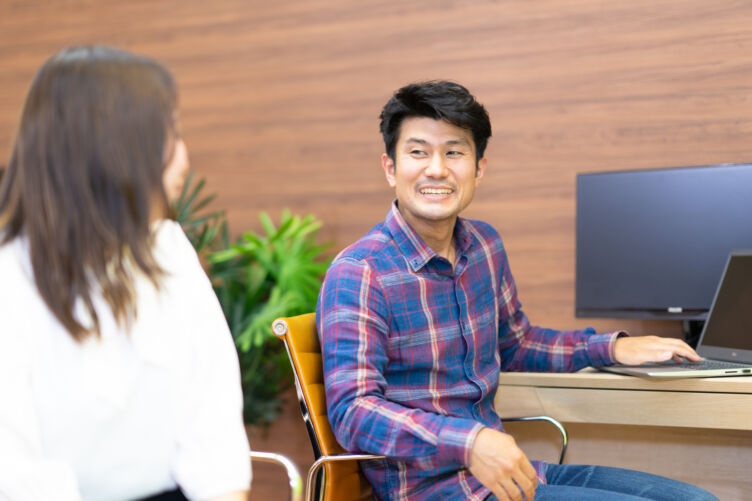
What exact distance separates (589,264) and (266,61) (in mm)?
1724

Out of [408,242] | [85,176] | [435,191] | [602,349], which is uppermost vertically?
[85,176]

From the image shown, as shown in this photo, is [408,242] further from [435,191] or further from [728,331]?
[728,331]

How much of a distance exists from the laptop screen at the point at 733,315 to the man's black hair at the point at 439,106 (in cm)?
91

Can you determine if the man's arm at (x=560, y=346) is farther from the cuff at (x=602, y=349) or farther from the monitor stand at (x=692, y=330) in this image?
the monitor stand at (x=692, y=330)

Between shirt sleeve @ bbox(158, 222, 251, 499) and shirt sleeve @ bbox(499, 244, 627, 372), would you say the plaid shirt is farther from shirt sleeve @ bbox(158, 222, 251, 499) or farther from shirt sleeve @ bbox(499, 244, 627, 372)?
shirt sleeve @ bbox(158, 222, 251, 499)

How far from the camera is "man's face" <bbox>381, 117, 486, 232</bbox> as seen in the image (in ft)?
6.38

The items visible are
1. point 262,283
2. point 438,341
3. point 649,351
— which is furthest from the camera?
point 262,283

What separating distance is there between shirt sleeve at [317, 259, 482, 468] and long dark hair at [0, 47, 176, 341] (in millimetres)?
624

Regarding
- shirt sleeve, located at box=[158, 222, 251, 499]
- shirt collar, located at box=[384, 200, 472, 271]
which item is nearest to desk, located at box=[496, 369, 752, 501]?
shirt collar, located at box=[384, 200, 472, 271]

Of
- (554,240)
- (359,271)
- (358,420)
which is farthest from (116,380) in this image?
(554,240)

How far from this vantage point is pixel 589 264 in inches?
102

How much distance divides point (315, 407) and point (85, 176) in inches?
34.4

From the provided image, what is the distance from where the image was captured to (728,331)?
2.25 metres

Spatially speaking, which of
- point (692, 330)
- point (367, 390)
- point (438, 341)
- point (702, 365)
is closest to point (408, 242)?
point (438, 341)
